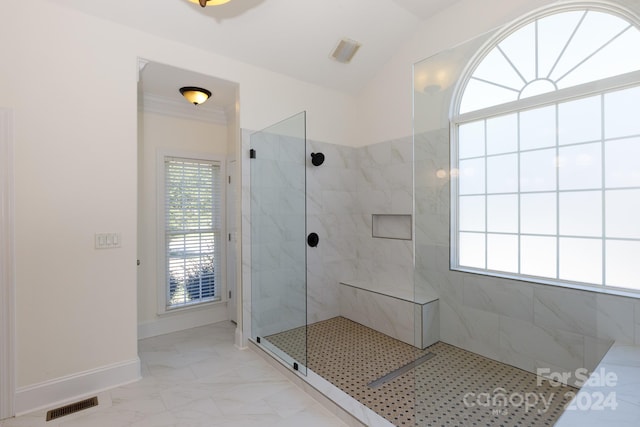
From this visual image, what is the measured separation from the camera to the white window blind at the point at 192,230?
10.9 feet

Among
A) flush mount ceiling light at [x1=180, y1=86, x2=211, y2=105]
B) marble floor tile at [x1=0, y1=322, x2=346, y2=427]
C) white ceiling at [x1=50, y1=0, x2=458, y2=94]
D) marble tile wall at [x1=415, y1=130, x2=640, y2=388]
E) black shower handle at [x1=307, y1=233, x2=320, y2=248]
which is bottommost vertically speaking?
marble floor tile at [x1=0, y1=322, x2=346, y2=427]

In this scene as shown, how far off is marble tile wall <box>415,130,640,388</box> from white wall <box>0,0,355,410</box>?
229 cm

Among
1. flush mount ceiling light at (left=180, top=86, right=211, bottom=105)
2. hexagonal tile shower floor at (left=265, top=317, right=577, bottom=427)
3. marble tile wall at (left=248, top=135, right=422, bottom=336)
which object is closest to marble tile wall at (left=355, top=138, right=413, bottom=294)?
marble tile wall at (left=248, top=135, right=422, bottom=336)

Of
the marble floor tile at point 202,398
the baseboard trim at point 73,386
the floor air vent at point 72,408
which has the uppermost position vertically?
the baseboard trim at point 73,386

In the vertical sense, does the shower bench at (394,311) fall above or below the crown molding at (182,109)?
below

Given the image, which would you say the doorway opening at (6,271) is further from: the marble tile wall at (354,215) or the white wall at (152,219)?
the marble tile wall at (354,215)

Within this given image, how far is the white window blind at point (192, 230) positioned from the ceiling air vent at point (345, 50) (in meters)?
1.80

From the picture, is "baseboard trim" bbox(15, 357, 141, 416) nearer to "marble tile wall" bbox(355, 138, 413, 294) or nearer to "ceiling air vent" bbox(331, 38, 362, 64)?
"marble tile wall" bbox(355, 138, 413, 294)

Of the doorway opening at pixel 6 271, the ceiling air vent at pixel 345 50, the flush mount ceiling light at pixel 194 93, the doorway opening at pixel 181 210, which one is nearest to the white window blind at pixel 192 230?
the doorway opening at pixel 181 210

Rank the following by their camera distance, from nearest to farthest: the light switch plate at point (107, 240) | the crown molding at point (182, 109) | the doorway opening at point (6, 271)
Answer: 1. the doorway opening at point (6, 271)
2. the light switch plate at point (107, 240)
3. the crown molding at point (182, 109)

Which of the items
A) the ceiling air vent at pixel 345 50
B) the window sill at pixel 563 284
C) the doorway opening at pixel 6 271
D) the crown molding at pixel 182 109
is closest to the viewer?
the window sill at pixel 563 284

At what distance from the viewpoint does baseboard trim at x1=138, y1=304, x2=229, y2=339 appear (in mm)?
3160

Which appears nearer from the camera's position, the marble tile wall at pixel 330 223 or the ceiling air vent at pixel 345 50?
the ceiling air vent at pixel 345 50

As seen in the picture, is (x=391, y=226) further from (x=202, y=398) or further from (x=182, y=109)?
(x=182, y=109)
